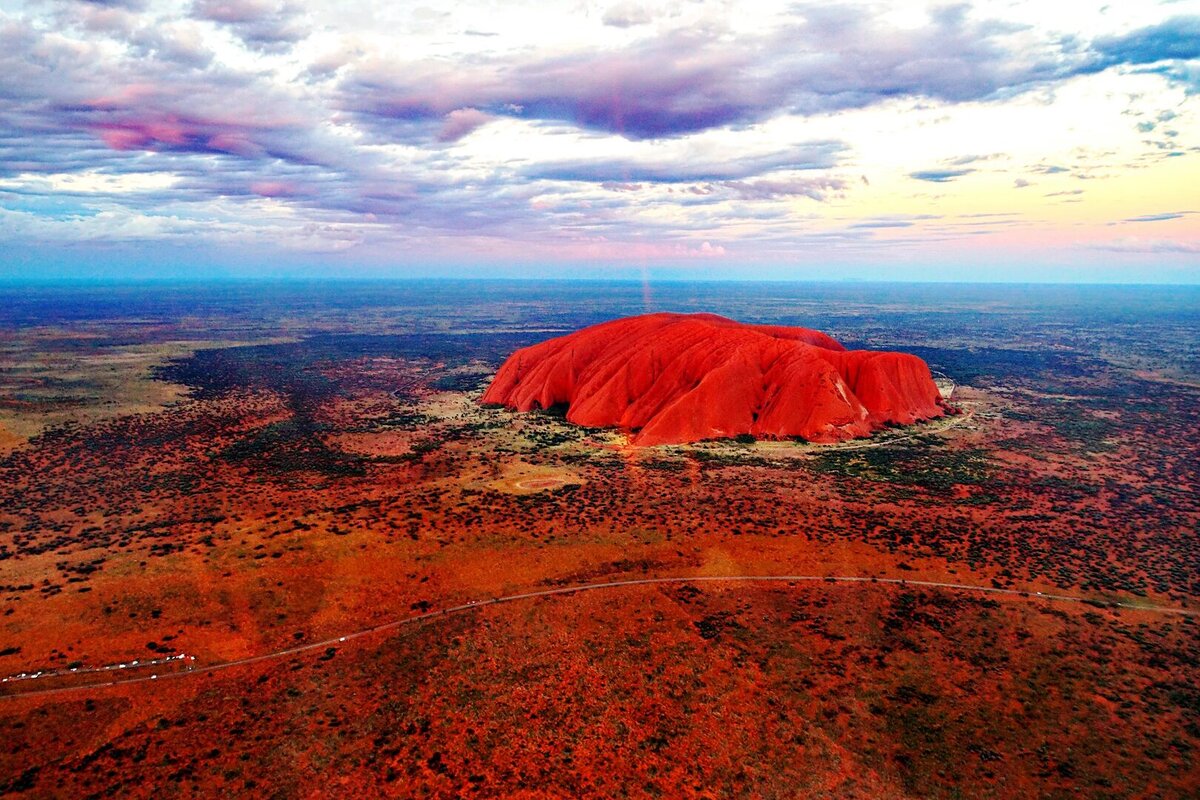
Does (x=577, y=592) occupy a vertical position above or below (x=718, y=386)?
below

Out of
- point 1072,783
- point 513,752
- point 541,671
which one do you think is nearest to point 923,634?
point 1072,783

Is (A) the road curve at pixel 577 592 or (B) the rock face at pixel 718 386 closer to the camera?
(A) the road curve at pixel 577 592

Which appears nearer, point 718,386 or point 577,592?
point 577,592

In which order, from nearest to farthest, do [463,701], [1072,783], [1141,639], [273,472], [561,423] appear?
1. [1072,783]
2. [463,701]
3. [1141,639]
4. [273,472]
5. [561,423]

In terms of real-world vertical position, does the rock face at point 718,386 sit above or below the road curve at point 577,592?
above

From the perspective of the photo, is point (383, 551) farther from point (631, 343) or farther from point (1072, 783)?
point (631, 343)
